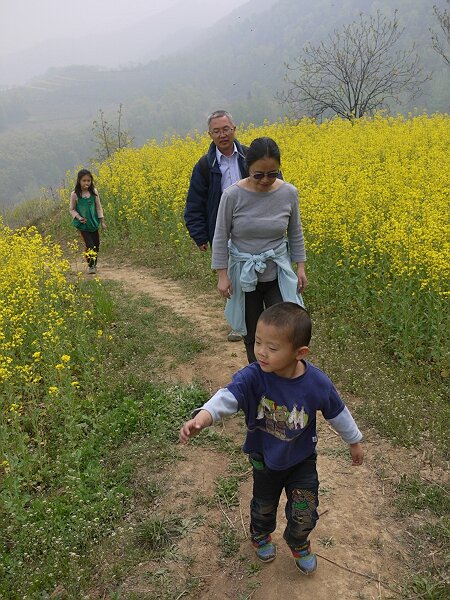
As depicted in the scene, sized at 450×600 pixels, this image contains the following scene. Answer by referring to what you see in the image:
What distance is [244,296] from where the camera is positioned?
12.3 feet

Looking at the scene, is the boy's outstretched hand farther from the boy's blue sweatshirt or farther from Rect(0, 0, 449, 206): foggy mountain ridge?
Rect(0, 0, 449, 206): foggy mountain ridge

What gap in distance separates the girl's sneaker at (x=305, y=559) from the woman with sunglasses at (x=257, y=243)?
1577mm

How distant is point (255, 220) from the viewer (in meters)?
3.41

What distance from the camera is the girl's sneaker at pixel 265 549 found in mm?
2803

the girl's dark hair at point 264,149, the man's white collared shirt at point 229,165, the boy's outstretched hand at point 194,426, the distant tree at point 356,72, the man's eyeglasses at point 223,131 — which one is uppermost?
the distant tree at point 356,72

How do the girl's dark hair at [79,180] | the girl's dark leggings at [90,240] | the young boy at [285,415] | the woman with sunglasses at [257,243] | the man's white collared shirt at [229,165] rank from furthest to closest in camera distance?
the girl's dark leggings at [90,240]
the girl's dark hair at [79,180]
the man's white collared shirt at [229,165]
the woman with sunglasses at [257,243]
the young boy at [285,415]

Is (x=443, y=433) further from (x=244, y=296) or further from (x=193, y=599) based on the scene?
(x=193, y=599)

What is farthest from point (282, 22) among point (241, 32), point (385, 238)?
point (385, 238)

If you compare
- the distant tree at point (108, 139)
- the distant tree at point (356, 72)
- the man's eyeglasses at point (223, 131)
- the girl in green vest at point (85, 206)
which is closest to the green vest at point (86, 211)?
the girl in green vest at point (85, 206)

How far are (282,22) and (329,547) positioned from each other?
542ft

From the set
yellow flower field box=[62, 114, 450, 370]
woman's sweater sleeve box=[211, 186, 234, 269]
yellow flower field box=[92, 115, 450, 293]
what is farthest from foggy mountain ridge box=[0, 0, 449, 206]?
woman's sweater sleeve box=[211, 186, 234, 269]

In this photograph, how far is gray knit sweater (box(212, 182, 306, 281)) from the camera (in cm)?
337

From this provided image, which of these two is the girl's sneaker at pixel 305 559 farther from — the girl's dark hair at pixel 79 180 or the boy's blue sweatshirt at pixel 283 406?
the girl's dark hair at pixel 79 180

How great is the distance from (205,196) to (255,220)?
124 centimetres
